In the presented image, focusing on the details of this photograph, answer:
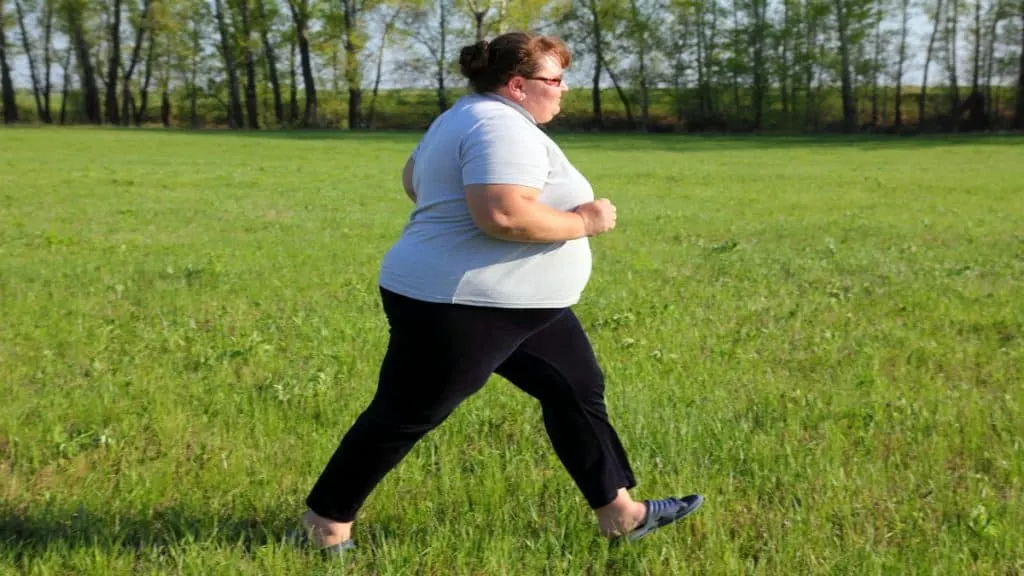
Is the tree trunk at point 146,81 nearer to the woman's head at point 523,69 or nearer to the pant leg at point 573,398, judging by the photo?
the woman's head at point 523,69

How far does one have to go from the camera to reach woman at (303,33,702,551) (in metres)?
2.86

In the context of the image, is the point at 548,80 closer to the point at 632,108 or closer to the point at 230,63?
the point at 230,63

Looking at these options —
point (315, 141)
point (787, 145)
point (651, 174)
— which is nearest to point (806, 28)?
point (787, 145)

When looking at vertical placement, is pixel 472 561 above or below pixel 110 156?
below

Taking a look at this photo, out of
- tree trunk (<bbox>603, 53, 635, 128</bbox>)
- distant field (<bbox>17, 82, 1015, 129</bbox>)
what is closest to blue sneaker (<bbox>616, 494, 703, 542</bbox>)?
distant field (<bbox>17, 82, 1015, 129</bbox>)

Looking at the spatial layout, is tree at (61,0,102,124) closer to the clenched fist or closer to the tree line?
the tree line

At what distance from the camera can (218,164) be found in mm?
27516

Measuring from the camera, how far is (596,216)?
3037 mm

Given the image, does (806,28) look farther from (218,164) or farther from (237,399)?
(237,399)

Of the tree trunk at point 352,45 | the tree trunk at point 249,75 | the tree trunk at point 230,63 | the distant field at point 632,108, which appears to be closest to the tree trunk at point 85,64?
the distant field at point 632,108

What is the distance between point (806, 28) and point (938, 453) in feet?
215

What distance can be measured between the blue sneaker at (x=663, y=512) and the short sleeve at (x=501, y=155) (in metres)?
1.35

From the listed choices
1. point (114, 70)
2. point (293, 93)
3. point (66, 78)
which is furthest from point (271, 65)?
point (66, 78)

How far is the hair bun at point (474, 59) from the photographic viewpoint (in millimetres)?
3084
